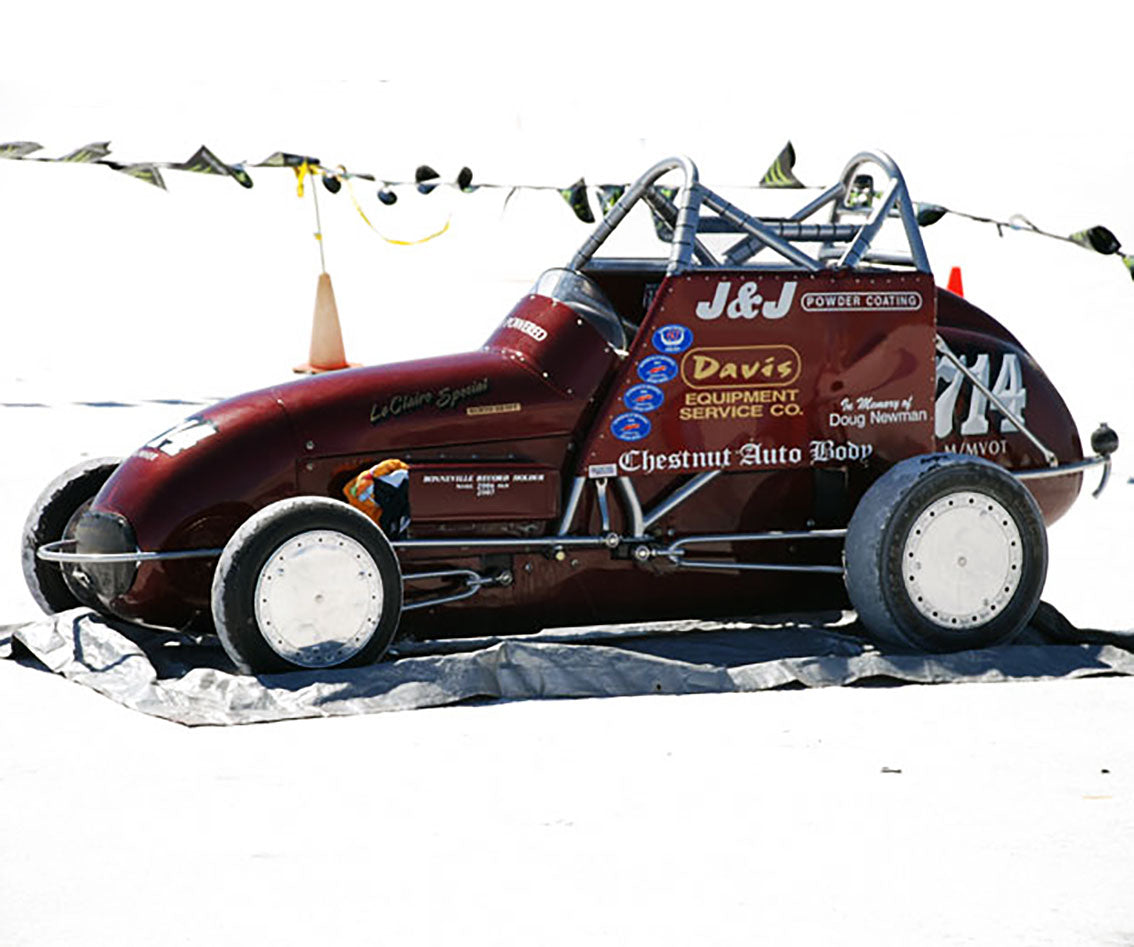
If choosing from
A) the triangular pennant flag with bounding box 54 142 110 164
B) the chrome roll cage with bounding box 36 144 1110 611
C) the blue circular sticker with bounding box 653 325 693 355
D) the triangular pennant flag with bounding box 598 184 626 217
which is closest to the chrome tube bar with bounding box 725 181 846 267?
the chrome roll cage with bounding box 36 144 1110 611

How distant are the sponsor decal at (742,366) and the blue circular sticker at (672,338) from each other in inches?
1.7

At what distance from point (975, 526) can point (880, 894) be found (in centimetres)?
259

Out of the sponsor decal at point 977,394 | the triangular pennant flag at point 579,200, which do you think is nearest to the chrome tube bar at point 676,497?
the sponsor decal at point 977,394

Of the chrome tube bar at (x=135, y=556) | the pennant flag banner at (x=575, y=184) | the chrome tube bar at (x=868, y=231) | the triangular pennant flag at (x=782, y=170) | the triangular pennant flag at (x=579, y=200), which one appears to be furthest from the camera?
the triangular pennant flag at (x=579, y=200)

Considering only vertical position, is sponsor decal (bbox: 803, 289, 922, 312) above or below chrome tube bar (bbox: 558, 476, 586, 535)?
above

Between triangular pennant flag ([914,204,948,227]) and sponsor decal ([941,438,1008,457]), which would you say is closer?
sponsor decal ([941,438,1008,457])

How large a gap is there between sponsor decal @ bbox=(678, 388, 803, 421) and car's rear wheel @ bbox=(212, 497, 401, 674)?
1.30 meters

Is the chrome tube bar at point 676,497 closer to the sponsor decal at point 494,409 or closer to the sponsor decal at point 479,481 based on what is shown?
the sponsor decal at point 479,481

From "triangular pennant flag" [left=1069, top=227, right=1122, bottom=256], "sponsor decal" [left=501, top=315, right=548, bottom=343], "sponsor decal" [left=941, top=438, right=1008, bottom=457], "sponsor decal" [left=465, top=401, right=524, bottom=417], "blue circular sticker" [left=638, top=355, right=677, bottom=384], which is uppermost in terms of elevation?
"triangular pennant flag" [left=1069, top=227, right=1122, bottom=256]

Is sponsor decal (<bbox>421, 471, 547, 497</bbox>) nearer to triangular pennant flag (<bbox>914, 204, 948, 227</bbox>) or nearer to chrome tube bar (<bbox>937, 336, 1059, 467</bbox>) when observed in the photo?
chrome tube bar (<bbox>937, 336, 1059, 467</bbox>)

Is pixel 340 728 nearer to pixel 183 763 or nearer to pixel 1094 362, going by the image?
pixel 183 763

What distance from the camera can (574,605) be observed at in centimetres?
702

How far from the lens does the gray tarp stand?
20.4 ft

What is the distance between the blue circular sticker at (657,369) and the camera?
22.6 feet
